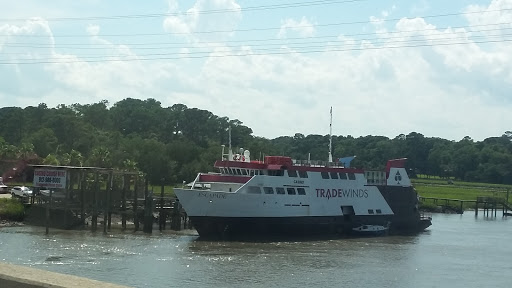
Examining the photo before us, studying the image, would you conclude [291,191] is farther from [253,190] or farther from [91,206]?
[91,206]

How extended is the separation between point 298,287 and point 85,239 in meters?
18.6

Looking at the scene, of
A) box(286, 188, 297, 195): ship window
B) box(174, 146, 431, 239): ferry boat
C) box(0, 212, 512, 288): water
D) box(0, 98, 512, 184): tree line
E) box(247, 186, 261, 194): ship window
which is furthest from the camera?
box(0, 98, 512, 184): tree line

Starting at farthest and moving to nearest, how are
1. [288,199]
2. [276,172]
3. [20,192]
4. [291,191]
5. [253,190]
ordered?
[20,192] → [291,191] → [276,172] → [288,199] → [253,190]

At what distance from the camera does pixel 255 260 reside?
128 feet

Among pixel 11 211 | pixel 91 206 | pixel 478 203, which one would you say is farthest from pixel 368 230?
pixel 478 203

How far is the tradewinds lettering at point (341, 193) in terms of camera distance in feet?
174

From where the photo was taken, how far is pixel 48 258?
35719 millimetres

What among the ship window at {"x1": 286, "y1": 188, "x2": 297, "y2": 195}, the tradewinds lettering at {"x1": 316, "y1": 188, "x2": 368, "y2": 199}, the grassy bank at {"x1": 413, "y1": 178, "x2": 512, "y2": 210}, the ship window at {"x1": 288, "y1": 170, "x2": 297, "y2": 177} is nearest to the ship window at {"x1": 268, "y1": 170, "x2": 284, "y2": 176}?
the ship window at {"x1": 288, "y1": 170, "x2": 297, "y2": 177}

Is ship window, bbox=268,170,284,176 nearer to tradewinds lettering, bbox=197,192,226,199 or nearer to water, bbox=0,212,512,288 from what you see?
→ tradewinds lettering, bbox=197,192,226,199

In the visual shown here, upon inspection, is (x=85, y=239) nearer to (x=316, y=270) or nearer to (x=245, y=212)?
(x=245, y=212)

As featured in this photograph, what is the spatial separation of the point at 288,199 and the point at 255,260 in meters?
11.8

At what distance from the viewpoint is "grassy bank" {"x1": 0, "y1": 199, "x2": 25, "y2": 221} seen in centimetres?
5253

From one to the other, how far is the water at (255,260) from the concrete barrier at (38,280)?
2084 centimetres

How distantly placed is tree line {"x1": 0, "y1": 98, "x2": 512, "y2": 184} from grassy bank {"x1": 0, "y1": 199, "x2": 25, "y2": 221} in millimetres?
25369
